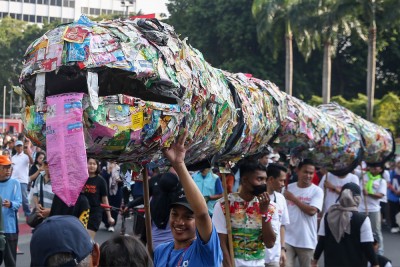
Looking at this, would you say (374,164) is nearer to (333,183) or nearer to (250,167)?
(333,183)

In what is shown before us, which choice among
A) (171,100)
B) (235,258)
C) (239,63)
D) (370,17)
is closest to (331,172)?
(235,258)

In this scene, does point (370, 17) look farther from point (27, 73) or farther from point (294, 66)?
point (27, 73)

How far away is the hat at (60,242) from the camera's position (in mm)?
2543

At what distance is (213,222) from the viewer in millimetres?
6258

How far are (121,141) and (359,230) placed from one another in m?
3.72

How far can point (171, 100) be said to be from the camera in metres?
4.32

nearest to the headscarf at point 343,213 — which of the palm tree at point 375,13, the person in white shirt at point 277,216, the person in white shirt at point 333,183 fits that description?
the person in white shirt at point 277,216

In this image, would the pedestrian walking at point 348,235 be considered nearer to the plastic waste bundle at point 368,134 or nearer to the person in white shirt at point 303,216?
the person in white shirt at point 303,216

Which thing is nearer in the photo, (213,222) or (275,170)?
(213,222)

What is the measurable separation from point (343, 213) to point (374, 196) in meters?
4.45

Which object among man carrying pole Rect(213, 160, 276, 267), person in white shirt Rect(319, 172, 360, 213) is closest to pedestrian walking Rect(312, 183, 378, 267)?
man carrying pole Rect(213, 160, 276, 267)

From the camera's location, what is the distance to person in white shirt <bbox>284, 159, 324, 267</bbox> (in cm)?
801

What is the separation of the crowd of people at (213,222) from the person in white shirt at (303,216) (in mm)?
11

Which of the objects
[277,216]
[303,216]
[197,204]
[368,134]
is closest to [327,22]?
[368,134]
